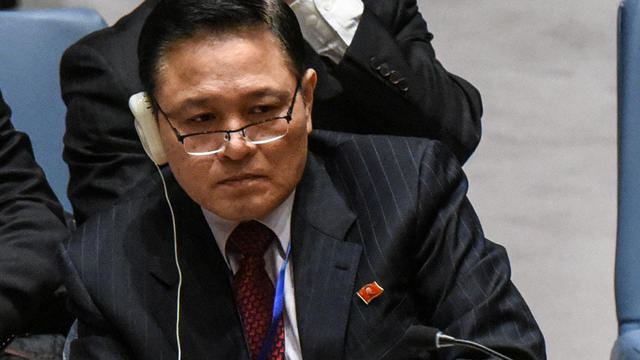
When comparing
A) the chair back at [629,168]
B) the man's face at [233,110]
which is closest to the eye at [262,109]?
the man's face at [233,110]

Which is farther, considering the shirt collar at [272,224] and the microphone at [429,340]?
the shirt collar at [272,224]

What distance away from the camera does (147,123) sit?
1.47m

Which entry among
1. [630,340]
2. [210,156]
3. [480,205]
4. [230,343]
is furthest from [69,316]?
[480,205]

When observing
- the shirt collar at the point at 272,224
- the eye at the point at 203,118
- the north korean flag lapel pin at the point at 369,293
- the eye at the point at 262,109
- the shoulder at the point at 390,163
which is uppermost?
the eye at the point at 262,109

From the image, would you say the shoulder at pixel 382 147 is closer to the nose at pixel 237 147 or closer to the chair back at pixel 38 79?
the nose at pixel 237 147

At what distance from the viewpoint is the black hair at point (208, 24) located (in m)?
1.40

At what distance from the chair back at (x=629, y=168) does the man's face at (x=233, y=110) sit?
514 millimetres

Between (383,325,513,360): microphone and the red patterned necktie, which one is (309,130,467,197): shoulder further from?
(383,325,513,360): microphone

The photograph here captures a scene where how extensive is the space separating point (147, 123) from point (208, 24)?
17 centimetres

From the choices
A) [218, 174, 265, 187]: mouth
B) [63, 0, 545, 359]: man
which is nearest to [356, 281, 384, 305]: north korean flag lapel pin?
[63, 0, 545, 359]: man

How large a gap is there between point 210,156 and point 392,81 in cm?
46

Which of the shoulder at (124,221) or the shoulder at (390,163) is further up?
the shoulder at (390,163)

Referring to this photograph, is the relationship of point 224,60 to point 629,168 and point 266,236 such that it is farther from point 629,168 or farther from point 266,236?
point 629,168

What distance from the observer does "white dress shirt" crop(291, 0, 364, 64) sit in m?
1.71
